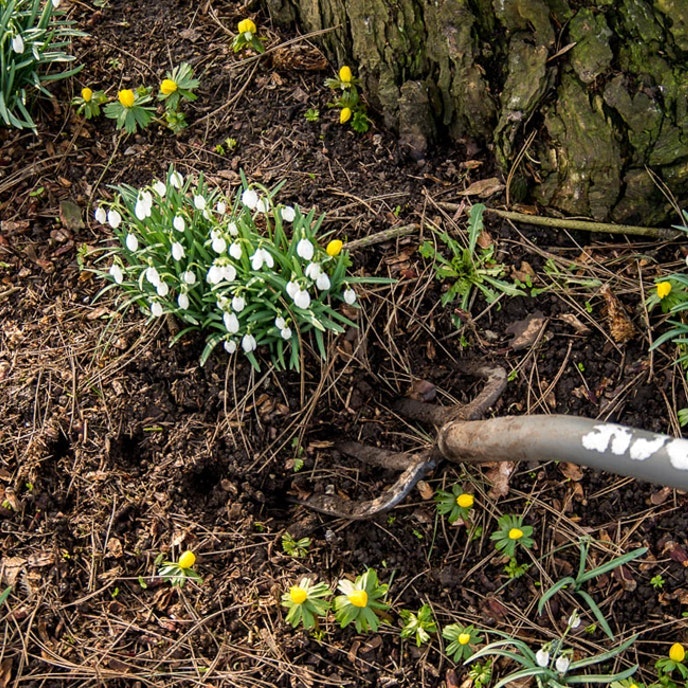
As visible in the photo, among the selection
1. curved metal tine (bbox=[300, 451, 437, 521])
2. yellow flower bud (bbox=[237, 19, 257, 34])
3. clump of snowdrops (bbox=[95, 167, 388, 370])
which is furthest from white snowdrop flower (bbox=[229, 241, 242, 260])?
yellow flower bud (bbox=[237, 19, 257, 34])

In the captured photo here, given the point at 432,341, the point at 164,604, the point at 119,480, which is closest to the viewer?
the point at 164,604

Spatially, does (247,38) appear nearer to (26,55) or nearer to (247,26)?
(247,26)

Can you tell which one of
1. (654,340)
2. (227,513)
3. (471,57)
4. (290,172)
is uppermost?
(471,57)

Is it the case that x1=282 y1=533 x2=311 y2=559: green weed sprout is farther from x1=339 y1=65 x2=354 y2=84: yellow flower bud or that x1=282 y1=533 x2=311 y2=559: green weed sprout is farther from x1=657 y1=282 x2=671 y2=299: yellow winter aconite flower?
x1=339 y1=65 x2=354 y2=84: yellow flower bud

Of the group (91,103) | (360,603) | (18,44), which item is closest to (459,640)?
(360,603)

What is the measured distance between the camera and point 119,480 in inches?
107

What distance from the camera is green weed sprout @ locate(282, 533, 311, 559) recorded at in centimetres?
263

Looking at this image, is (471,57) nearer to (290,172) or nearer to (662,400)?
(290,172)

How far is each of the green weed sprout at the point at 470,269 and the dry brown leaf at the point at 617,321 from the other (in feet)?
0.97

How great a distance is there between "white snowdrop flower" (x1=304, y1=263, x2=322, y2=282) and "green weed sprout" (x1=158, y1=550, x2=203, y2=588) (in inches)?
36.6

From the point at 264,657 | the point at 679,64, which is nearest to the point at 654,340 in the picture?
the point at 679,64

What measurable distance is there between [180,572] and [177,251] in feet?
3.33

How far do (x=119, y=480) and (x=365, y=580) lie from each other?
90cm

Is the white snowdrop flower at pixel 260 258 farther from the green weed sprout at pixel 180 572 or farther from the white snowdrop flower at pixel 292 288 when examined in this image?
the green weed sprout at pixel 180 572
